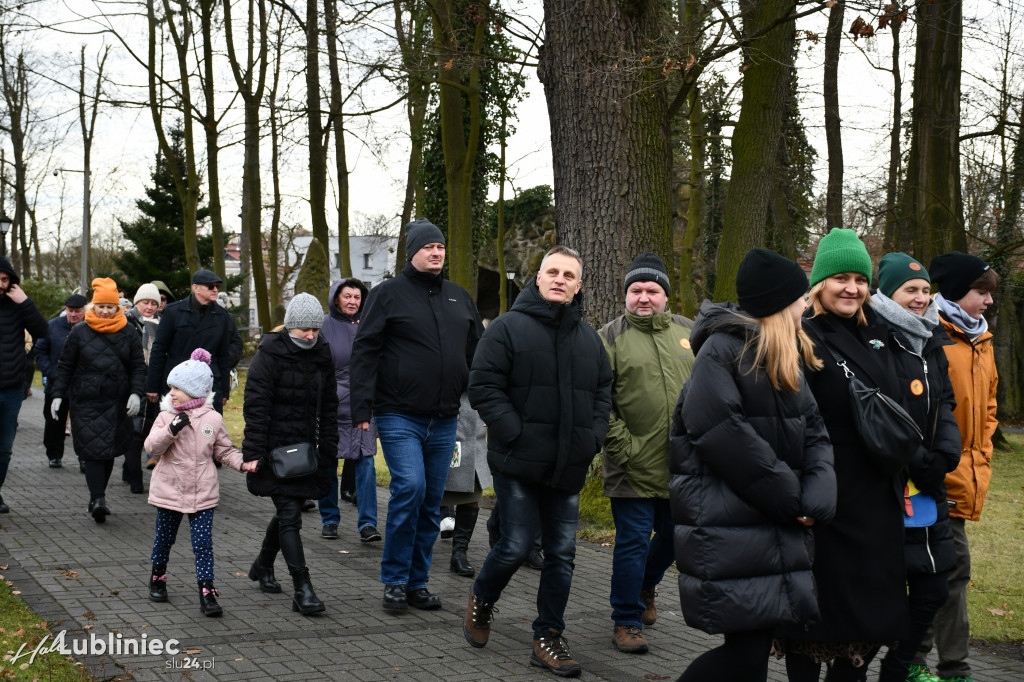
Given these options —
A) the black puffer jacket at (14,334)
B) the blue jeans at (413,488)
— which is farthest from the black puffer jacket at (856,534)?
the black puffer jacket at (14,334)

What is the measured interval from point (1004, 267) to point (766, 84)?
30.5 feet

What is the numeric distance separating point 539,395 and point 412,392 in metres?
1.16

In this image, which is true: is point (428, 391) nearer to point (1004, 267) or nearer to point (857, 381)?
point (857, 381)

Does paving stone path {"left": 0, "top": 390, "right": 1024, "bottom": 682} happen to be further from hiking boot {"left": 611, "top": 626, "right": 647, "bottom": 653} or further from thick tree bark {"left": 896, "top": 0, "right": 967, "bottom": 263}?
thick tree bark {"left": 896, "top": 0, "right": 967, "bottom": 263}

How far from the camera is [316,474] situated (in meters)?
6.27

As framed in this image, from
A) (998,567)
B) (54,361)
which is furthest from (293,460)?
(54,361)

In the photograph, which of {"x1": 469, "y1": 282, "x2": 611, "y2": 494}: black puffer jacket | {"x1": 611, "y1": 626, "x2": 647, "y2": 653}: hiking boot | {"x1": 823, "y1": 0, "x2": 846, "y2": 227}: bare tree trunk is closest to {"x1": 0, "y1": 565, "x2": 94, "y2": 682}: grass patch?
{"x1": 469, "y1": 282, "x2": 611, "y2": 494}: black puffer jacket

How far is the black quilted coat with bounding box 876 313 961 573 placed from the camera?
428 centimetres

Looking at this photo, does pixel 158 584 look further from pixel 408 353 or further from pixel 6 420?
pixel 6 420

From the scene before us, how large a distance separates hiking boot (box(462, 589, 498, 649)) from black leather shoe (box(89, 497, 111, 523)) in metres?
4.30

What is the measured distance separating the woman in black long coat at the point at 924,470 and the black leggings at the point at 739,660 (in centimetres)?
80

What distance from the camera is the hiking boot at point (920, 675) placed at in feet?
16.0

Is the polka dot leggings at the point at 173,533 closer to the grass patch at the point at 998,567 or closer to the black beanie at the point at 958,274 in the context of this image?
the black beanie at the point at 958,274

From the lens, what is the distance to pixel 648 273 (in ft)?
19.3
